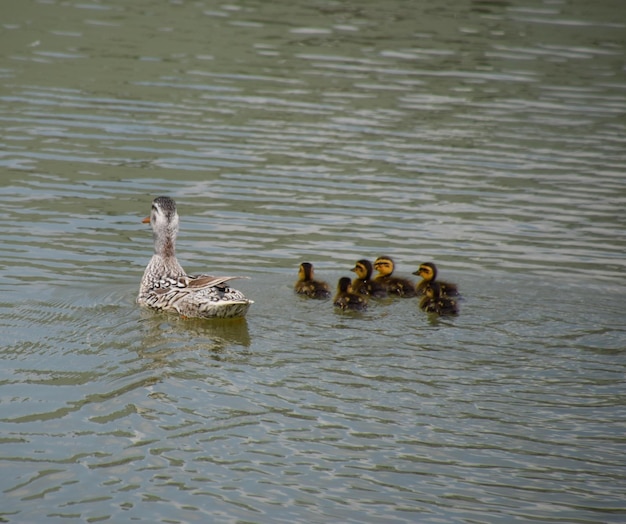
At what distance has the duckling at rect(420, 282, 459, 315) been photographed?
339 inches

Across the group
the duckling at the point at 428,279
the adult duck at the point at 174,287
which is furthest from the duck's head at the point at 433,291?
the adult duck at the point at 174,287

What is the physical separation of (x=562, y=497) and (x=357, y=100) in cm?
1117

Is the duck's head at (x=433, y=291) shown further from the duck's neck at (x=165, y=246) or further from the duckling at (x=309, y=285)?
the duck's neck at (x=165, y=246)

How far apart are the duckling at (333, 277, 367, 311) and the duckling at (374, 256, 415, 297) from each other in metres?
0.55

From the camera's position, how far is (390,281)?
377 inches

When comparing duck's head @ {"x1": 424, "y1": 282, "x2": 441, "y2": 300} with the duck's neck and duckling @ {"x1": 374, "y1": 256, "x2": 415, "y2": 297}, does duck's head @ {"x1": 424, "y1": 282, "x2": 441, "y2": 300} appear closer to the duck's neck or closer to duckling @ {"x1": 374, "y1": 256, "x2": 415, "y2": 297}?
duckling @ {"x1": 374, "y1": 256, "x2": 415, "y2": 297}

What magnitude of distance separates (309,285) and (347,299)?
1.37 feet

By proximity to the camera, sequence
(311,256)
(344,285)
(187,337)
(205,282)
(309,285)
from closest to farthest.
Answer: (187,337), (205,282), (344,285), (309,285), (311,256)

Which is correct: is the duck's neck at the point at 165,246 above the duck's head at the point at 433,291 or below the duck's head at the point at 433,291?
above

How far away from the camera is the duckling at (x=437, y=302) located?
8602mm

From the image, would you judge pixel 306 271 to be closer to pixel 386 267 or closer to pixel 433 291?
pixel 386 267

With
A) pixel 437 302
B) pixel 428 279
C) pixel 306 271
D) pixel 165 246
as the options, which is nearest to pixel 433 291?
pixel 437 302

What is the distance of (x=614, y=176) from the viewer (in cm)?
1309

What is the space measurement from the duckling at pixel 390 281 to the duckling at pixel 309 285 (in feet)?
1.90
